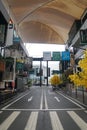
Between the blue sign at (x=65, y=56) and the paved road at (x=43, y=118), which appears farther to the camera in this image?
the blue sign at (x=65, y=56)

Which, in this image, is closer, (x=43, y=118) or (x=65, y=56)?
(x=43, y=118)

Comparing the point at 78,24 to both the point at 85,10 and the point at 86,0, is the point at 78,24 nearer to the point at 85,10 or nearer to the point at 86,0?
the point at 85,10

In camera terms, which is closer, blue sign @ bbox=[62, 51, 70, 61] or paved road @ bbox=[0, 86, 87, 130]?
paved road @ bbox=[0, 86, 87, 130]

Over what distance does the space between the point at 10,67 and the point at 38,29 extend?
51370mm

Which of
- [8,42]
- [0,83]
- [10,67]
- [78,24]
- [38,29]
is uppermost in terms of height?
[38,29]

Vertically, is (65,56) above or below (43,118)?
above

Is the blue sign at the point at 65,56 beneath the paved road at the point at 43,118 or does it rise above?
above

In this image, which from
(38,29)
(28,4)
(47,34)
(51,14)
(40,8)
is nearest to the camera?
(28,4)

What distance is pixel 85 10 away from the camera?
63.3 meters

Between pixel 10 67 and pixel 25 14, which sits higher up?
pixel 25 14

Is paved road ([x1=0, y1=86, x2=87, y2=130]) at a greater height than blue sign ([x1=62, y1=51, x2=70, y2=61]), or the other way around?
blue sign ([x1=62, y1=51, x2=70, y2=61])

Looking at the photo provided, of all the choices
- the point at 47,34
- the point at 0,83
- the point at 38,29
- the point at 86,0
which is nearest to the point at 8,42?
the point at 0,83

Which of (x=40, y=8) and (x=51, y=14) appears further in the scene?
(x=51, y=14)

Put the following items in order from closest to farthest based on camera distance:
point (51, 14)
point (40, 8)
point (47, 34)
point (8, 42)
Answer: point (8, 42) → point (40, 8) → point (51, 14) → point (47, 34)
